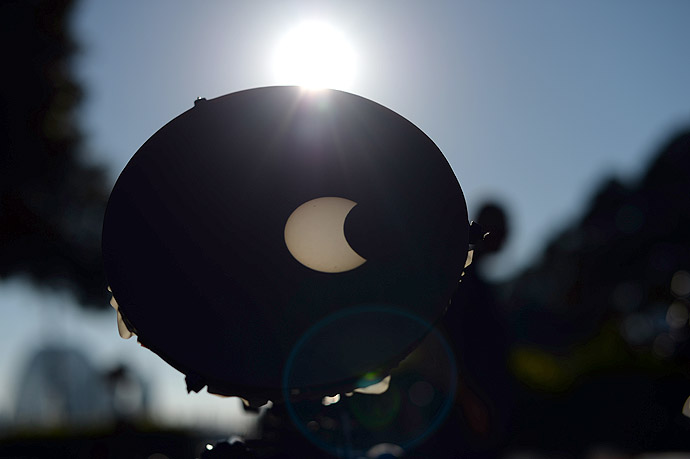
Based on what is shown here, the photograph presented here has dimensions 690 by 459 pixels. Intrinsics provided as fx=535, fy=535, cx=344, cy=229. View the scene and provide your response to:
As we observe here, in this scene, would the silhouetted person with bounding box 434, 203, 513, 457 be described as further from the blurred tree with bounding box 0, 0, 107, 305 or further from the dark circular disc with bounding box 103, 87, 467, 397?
the blurred tree with bounding box 0, 0, 107, 305

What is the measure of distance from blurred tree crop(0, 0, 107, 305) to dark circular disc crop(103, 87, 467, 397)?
874 cm

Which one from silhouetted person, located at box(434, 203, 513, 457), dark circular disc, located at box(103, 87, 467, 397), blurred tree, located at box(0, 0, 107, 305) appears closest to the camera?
dark circular disc, located at box(103, 87, 467, 397)

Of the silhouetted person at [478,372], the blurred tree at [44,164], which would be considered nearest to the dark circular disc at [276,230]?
the silhouetted person at [478,372]

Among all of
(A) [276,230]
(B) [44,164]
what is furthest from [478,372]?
(B) [44,164]

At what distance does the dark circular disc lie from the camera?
126 cm

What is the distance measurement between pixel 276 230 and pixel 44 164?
10149mm

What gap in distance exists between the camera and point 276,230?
4.66 feet

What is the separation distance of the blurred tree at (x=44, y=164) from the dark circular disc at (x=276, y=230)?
8743 millimetres

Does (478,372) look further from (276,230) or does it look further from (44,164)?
(44,164)

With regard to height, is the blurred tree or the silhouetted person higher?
the blurred tree

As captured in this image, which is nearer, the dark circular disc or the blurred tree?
the dark circular disc

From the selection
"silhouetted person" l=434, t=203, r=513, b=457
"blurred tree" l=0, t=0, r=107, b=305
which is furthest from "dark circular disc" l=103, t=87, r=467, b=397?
"blurred tree" l=0, t=0, r=107, b=305

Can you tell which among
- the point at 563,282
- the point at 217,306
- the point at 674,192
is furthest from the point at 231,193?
the point at 563,282

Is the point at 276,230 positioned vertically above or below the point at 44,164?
below
